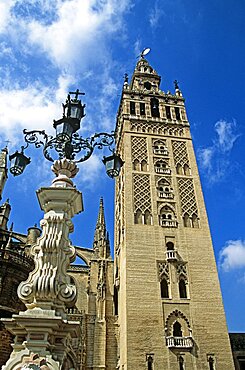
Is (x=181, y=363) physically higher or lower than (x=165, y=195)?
lower

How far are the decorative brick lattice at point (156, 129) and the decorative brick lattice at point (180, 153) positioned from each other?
919 millimetres

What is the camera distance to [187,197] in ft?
69.6

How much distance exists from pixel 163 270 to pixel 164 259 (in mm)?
624

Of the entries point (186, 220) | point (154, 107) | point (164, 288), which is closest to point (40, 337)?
point (164, 288)

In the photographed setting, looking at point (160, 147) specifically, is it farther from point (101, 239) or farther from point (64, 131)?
point (64, 131)

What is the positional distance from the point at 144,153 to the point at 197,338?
12357 millimetres

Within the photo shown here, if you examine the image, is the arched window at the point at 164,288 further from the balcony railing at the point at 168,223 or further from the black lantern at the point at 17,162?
the black lantern at the point at 17,162

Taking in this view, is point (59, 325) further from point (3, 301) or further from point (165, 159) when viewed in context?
point (165, 159)

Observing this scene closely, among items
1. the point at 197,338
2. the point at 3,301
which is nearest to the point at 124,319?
the point at 197,338

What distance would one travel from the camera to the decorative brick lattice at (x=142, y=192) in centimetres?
2028

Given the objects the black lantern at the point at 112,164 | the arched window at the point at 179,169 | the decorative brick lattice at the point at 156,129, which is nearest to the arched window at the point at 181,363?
the arched window at the point at 179,169

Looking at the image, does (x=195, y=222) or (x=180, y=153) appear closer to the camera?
(x=195, y=222)

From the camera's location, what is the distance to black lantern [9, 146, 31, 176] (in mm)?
6695

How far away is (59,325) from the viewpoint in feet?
13.4
